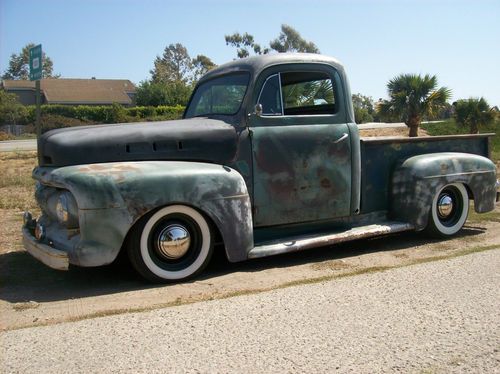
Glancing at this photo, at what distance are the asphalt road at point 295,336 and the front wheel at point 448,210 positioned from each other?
192 centimetres

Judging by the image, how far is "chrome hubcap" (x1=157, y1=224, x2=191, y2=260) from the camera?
14.3ft

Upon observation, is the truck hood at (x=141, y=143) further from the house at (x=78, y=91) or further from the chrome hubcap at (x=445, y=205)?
the house at (x=78, y=91)

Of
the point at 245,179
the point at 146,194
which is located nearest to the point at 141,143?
the point at 146,194

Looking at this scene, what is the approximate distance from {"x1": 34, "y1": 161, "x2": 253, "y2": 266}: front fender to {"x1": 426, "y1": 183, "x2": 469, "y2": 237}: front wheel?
2436 mm

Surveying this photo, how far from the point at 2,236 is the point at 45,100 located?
51.6 m

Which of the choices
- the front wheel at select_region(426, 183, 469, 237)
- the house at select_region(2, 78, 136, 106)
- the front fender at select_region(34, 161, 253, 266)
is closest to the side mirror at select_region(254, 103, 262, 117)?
the front fender at select_region(34, 161, 253, 266)

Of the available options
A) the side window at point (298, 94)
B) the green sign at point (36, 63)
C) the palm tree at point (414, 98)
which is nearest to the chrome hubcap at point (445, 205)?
the side window at point (298, 94)

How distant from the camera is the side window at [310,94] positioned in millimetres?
5375

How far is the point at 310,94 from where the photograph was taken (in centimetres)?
554

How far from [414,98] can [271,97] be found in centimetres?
1580

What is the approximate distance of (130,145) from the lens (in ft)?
14.7

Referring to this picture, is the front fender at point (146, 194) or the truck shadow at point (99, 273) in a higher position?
the front fender at point (146, 194)

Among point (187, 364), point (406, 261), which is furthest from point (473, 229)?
point (187, 364)

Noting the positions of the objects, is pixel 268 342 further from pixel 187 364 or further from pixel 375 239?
pixel 375 239
